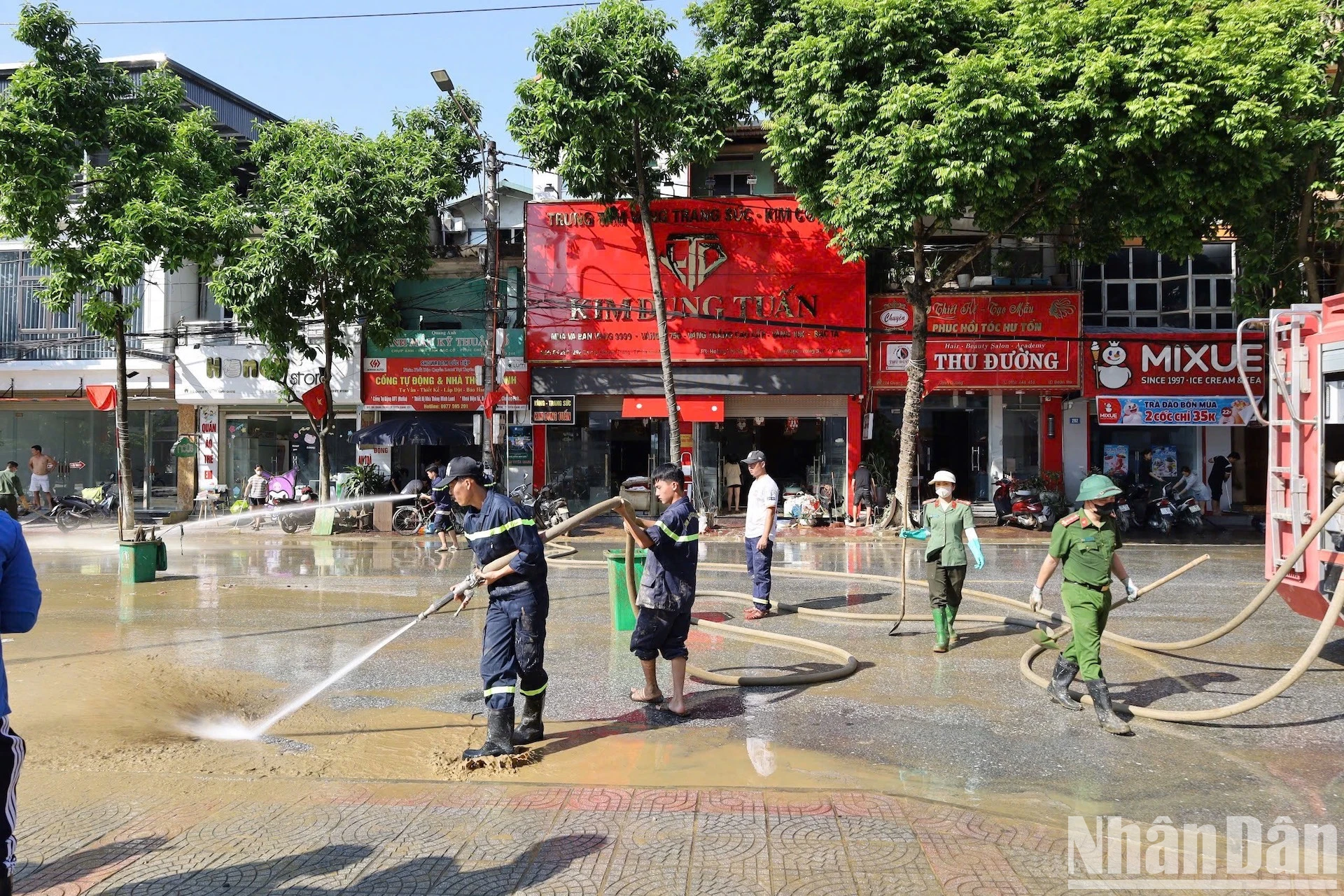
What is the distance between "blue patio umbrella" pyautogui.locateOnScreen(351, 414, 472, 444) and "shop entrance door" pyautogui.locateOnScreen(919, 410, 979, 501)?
12393 mm

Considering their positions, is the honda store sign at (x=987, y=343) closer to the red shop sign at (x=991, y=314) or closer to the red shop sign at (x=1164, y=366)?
the red shop sign at (x=991, y=314)

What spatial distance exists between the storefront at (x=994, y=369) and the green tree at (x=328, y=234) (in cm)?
1166

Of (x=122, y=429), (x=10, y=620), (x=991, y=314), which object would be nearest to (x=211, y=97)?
(x=122, y=429)

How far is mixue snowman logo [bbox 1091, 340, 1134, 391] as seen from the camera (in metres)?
22.1

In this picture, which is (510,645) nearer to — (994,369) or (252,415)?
(994,369)

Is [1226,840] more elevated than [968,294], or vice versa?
[968,294]

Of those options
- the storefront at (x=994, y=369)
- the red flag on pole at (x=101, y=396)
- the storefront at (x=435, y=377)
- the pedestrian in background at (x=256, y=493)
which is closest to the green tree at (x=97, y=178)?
the red flag on pole at (x=101, y=396)

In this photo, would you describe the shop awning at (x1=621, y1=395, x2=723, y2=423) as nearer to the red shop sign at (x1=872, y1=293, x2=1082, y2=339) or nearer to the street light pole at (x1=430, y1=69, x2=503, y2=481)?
the street light pole at (x1=430, y1=69, x2=503, y2=481)

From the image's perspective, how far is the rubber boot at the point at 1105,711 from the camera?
599cm

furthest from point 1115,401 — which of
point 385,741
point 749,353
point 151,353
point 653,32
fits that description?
point 151,353

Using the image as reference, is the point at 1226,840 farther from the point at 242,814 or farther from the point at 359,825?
the point at 242,814

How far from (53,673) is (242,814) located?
14.2 ft

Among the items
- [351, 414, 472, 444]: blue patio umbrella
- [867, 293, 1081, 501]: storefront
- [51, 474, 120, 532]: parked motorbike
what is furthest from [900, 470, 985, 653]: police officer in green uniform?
[51, 474, 120, 532]: parked motorbike

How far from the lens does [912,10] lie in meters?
16.8
